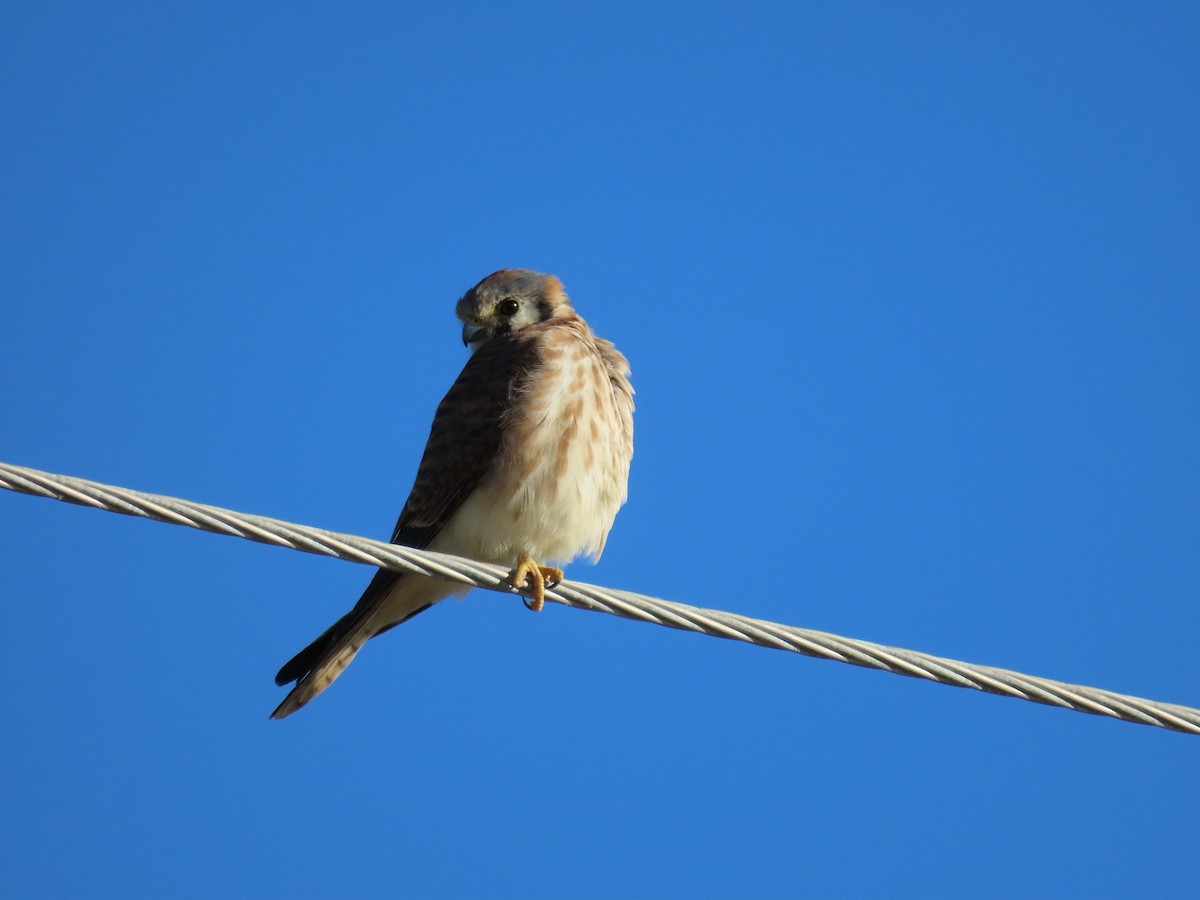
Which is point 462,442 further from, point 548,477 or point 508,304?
point 508,304

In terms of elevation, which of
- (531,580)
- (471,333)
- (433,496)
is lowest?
(531,580)

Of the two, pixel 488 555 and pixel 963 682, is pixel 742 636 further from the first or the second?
pixel 488 555

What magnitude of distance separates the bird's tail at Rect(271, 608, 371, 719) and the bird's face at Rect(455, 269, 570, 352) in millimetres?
1422

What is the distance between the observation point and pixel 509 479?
411cm

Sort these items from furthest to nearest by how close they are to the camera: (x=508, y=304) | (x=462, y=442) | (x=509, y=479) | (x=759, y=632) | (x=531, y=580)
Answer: (x=508, y=304), (x=462, y=442), (x=509, y=479), (x=531, y=580), (x=759, y=632)

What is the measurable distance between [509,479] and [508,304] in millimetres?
1219

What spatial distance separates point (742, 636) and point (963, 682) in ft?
1.66

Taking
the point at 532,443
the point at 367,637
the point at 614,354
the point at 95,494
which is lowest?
the point at 95,494

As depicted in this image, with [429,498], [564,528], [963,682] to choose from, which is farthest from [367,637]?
[963,682]

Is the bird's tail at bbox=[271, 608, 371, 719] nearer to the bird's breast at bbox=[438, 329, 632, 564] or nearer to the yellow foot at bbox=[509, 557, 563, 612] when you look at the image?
the bird's breast at bbox=[438, 329, 632, 564]

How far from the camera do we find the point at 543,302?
512 cm

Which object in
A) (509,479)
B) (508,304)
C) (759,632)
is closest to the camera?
(759,632)

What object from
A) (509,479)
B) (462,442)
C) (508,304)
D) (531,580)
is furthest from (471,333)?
(531,580)

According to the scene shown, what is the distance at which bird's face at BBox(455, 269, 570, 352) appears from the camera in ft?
16.7
